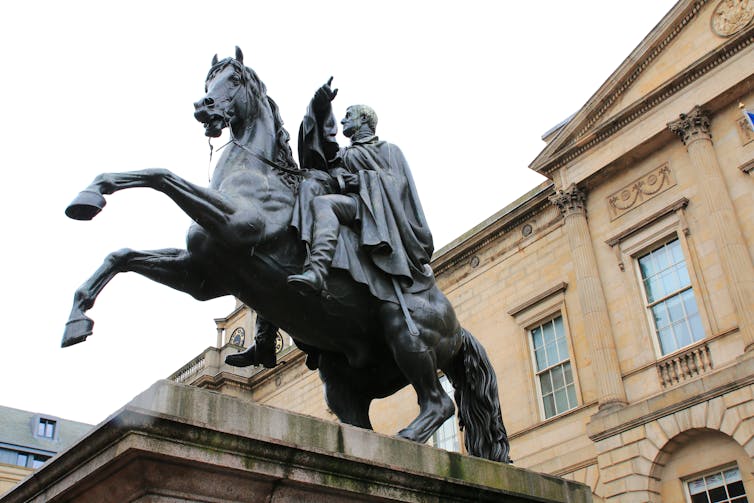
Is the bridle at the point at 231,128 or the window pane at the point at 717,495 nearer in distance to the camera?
the bridle at the point at 231,128

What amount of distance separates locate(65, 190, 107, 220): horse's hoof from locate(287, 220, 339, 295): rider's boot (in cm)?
108

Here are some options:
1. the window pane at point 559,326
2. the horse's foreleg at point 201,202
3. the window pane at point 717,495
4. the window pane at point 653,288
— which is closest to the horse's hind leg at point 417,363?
the horse's foreleg at point 201,202

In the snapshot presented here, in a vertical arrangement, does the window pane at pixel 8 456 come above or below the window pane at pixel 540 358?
above

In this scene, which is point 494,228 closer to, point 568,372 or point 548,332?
point 548,332

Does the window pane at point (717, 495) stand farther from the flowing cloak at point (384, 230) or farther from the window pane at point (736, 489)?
the flowing cloak at point (384, 230)

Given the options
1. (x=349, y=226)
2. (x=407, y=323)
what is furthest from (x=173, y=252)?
(x=407, y=323)

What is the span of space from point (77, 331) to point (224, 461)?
1306mm

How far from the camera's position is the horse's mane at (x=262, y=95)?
17.2 feet

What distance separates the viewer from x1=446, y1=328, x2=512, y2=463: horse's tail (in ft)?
17.4

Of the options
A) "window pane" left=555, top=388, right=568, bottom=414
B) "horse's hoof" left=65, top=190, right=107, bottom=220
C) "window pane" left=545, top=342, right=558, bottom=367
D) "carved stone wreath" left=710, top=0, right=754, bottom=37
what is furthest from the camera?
"window pane" left=545, top=342, right=558, bottom=367

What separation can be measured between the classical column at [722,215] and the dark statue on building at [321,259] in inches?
490

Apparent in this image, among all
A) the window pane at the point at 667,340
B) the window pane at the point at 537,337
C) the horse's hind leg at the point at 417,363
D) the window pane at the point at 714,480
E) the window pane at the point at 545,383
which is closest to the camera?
the horse's hind leg at the point at 417,363

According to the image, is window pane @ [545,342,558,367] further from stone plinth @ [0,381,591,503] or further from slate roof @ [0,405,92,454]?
slate roof @ [0,405,92,454]

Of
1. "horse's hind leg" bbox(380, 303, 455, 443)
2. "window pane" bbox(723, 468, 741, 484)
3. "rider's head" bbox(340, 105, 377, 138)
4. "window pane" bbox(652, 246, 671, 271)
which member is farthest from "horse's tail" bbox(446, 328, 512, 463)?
"window pane" bbox(652, 246, 671, 271)
